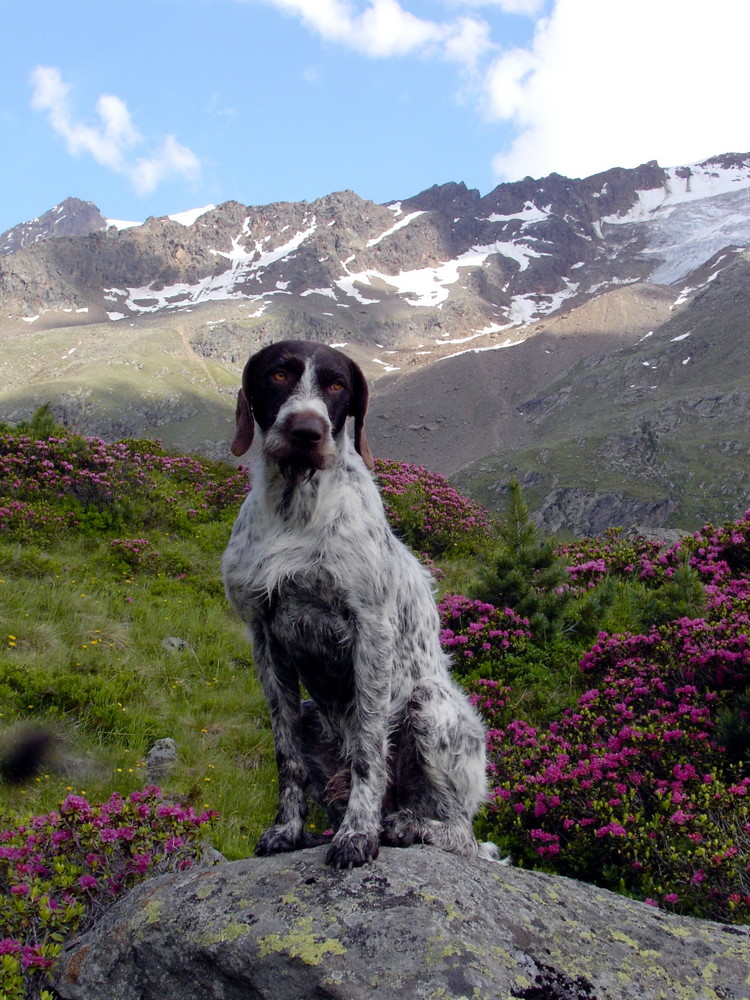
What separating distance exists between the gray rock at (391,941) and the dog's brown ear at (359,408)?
7.05 feet

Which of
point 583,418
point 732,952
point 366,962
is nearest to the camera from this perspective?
point 366,962

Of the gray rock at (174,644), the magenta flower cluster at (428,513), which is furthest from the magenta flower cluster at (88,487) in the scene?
the gray rock at (174,644)

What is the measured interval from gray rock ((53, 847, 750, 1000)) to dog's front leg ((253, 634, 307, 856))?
1.32ft

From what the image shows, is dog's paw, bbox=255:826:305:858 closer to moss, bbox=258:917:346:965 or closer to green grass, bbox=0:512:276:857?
moss, bbox=258:917:346:965

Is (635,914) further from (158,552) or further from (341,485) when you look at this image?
(158,552)

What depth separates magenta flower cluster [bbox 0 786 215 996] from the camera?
329 cm

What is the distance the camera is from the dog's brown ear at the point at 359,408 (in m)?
4.04

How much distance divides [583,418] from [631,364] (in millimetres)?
21386

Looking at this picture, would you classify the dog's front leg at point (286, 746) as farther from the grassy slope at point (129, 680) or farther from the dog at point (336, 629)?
the grassy slope at point (129, 680)

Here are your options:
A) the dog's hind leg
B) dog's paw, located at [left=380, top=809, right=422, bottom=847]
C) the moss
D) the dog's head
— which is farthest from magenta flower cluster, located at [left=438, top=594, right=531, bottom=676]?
the moss

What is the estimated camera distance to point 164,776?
5.94m

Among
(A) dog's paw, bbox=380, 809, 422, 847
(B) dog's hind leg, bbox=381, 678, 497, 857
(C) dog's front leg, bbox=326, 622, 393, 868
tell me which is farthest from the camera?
(B) dog's hind leg, bbox=381, 678, 497, 857

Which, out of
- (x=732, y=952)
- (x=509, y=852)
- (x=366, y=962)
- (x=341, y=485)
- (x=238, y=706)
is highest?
(x=341, y=485)

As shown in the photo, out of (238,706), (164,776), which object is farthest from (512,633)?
Answer: (164,776)
